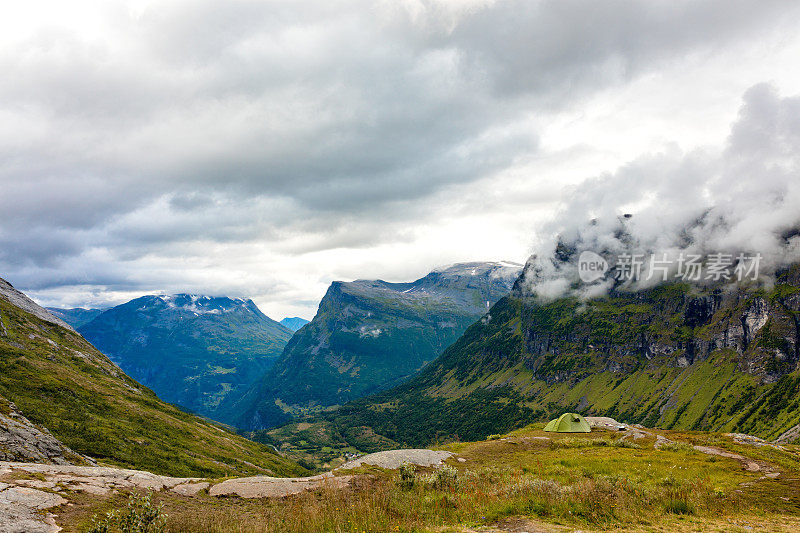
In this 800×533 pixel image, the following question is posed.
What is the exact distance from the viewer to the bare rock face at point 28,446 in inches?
1267

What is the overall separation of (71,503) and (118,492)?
110 inches

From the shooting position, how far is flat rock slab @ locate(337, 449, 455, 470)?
100 ft

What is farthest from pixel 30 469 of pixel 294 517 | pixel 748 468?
pixel 748 468

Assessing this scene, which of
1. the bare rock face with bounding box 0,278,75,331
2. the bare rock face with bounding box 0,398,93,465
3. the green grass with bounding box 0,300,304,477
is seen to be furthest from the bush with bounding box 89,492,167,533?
the bare rock face with bounding box 0,278,75,331

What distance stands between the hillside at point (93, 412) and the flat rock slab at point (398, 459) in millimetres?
40190

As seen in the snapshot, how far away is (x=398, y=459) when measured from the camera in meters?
32.5

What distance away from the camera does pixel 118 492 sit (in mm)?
18500

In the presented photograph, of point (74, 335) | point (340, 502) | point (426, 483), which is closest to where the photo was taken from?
point (340, 502)

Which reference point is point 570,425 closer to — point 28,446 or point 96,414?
point 28,446

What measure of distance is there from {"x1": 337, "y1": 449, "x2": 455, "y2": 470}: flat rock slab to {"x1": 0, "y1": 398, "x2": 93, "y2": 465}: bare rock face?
89.5 feet

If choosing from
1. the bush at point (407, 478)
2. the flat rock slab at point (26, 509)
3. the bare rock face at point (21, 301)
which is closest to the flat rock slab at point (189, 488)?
the flat rock slab at point (26, 509)

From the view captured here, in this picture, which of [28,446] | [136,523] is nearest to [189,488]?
[136,523]

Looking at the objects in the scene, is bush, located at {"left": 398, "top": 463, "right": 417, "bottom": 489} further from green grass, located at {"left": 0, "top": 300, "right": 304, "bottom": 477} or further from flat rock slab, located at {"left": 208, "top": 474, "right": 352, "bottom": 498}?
green grass, located at {"left": 0, "top": 300, "right": 304, "bottom": 477}

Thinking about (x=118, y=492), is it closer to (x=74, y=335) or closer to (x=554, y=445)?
(x=554, y=445)
